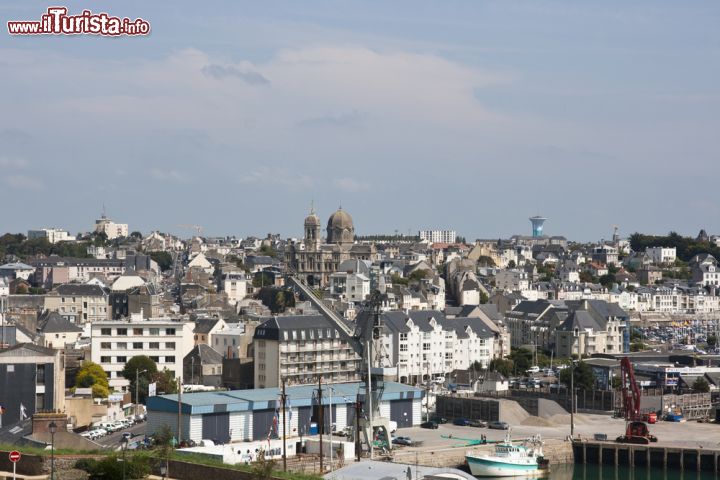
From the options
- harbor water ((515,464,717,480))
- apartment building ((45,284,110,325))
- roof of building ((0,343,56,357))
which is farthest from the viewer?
apartment building ((45,284,110,325))

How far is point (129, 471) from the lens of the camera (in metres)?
25.3

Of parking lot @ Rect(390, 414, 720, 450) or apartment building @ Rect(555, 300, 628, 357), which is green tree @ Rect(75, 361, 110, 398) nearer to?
parking lot @ Rect(390, 414, 720, 450)

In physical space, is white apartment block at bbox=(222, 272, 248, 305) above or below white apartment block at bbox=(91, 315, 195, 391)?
above

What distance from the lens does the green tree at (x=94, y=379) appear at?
48.4m

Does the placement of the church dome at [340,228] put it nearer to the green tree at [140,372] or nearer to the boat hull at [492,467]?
the green tree at [140,372]

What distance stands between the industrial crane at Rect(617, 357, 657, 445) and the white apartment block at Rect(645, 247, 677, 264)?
79.3 metres

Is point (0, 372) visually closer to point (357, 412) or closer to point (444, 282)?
point (357, 412)

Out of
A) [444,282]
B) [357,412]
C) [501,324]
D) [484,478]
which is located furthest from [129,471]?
[444,282]

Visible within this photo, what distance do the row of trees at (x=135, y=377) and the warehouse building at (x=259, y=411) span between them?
686 cm

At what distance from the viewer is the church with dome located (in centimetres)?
9462

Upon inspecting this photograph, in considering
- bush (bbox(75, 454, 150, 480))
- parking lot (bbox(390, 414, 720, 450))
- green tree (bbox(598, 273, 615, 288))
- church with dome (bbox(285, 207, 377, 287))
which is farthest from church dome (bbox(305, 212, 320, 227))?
bush (bbox(75, 454, 150, 480))

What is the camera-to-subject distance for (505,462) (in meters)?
39.1

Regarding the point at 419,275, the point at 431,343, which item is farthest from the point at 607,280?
the point at 431,343

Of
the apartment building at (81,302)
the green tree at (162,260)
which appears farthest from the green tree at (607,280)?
the apartment building at (81,302)
